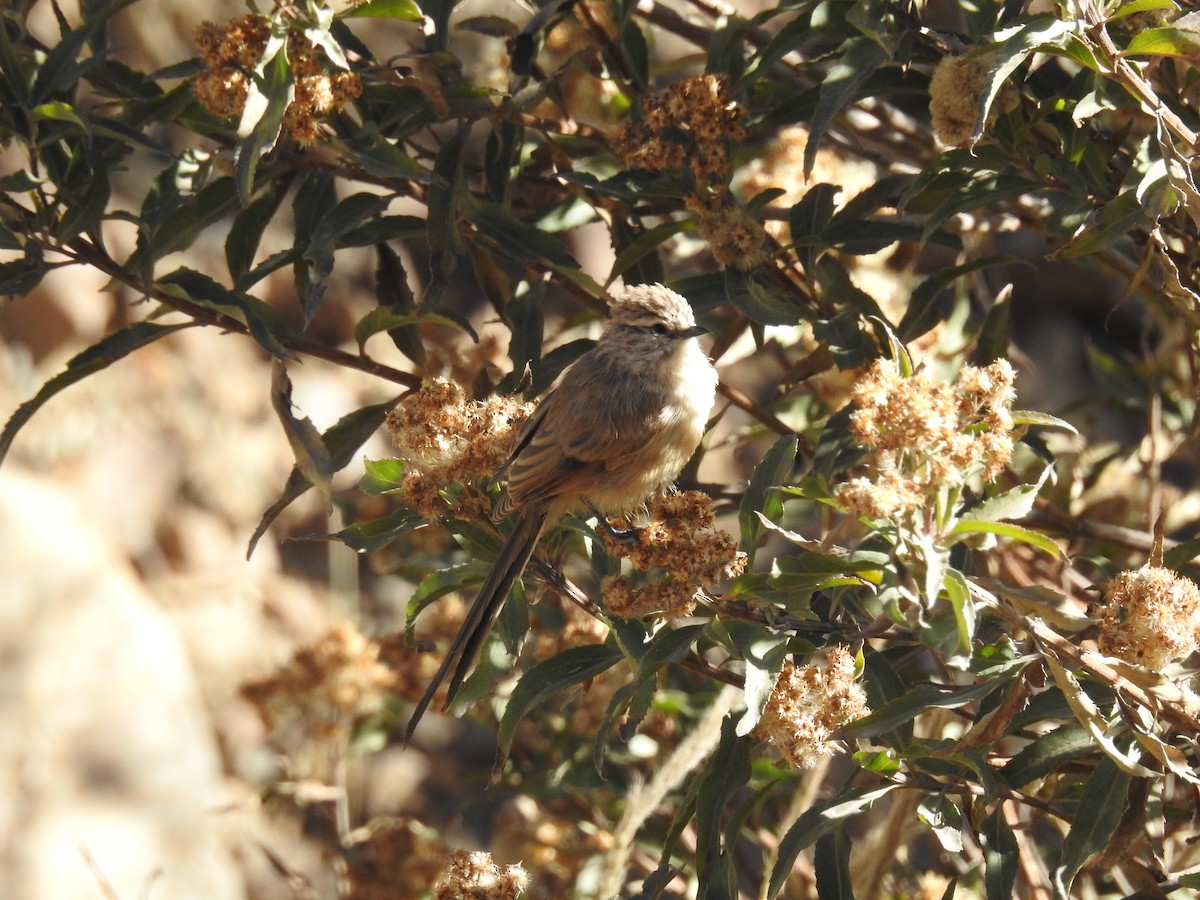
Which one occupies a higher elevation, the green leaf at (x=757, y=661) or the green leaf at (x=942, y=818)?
the green leaf at (x=757, y=661)

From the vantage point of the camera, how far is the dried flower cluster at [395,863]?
4.04 metres

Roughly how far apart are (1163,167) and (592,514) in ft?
5.43

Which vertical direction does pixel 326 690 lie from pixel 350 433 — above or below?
below

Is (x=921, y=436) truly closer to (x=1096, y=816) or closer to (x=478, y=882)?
(x=1096, y=816)

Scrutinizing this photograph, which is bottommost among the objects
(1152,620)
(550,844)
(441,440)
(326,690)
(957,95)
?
(550,844)

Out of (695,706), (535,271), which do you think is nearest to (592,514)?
(535,271)

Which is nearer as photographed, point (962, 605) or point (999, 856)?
point (962, 605)

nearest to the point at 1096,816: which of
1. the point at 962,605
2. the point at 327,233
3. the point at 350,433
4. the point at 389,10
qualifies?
the point at 962,605

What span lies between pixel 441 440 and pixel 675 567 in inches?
21.4

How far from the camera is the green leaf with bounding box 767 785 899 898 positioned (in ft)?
7.55

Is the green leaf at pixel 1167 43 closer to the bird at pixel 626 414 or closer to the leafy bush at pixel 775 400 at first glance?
the leafy bush at pixel 775 400

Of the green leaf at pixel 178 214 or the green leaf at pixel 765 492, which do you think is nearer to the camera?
the green leaf at pixel 765 492

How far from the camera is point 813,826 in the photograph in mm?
2354

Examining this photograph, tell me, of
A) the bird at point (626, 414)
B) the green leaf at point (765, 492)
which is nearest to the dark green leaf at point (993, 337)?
the bird at point (626, 414)
